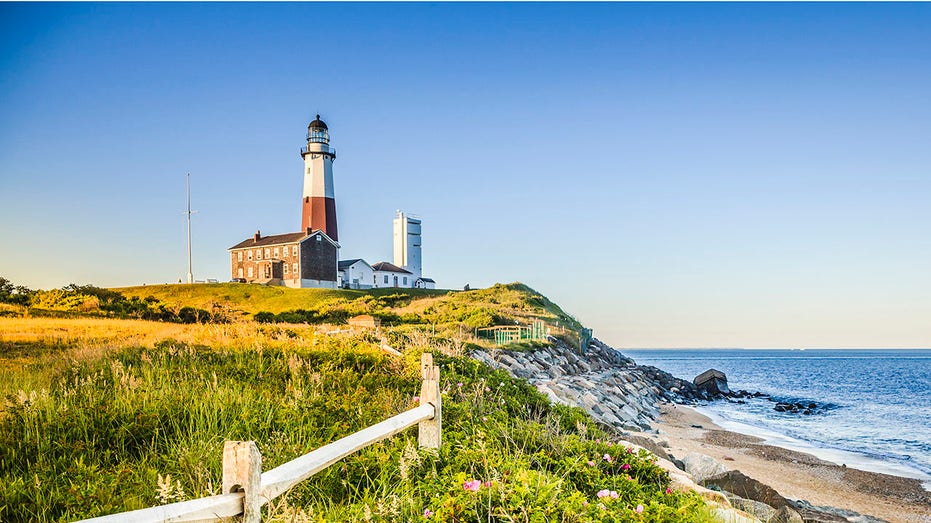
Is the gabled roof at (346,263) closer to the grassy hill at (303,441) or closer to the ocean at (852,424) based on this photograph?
the ocean at (852,424)

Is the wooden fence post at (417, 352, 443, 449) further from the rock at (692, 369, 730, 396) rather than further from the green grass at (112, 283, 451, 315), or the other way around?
the green grass at (112, 283, 451, 315)

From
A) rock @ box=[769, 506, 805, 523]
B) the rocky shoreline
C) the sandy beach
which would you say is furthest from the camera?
the sandy beach

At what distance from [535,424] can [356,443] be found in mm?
3919

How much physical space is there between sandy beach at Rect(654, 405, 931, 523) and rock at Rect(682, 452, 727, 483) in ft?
4.10

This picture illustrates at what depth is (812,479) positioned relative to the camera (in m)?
14.8

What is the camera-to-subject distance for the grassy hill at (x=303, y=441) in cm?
487

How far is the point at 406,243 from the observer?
76.8m

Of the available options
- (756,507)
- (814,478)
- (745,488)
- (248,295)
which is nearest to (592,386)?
(814,478)

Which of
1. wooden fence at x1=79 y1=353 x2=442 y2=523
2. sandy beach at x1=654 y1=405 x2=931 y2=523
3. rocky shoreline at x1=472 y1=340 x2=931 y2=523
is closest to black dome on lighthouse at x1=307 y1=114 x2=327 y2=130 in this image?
rocky shoreline at x1=472 y1=340 x2=931 y2=523

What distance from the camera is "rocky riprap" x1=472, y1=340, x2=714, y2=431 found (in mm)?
17719

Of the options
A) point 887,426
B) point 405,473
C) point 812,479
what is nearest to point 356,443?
point 405,473

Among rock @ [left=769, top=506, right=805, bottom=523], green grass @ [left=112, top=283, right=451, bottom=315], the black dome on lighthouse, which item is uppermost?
the black dome on lighthouse

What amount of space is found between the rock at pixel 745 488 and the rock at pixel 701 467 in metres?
0.19

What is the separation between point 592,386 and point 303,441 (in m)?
17.6
